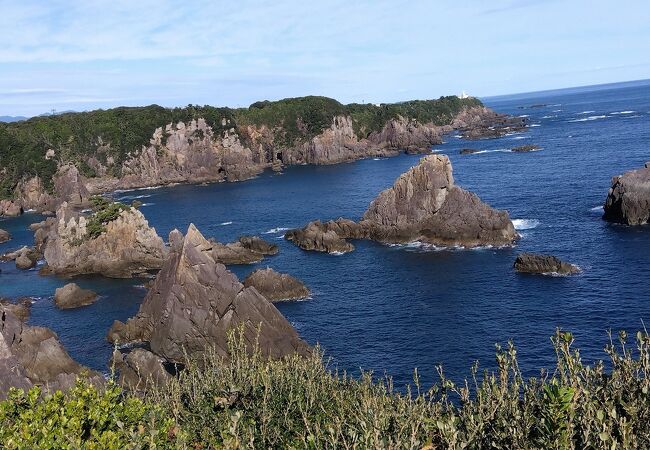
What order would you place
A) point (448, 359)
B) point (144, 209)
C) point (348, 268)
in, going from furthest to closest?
point (144, 209)
point (348, 268)
point (448, 359)

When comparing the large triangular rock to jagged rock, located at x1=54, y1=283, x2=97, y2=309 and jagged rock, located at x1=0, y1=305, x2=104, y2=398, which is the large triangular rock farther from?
jagged rock, located at x1=54, y1=283, x2=97, y2=309

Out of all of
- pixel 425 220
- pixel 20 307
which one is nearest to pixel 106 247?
pixel 20 307

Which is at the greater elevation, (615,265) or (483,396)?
(483,396)

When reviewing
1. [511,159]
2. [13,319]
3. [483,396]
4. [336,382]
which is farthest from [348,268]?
[511,159]

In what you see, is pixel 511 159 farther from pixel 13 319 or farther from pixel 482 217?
pixel 13 319

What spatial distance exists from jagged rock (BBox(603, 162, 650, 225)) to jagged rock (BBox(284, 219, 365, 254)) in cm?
4881

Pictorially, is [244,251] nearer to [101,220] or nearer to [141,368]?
[101,220]

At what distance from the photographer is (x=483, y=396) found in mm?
28359

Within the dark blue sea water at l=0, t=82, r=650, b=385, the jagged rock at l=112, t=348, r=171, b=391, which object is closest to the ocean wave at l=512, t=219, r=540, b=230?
the dark blue sea water at l=0, t=82, r=650, b=385

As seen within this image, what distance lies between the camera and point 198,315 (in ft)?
223

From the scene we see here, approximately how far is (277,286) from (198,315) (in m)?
19.6

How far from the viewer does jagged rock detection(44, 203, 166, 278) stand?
107312 mm

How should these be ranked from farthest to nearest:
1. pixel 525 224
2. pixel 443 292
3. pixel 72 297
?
pixel 525 224 < pixel 72 297 < pixel 443 292

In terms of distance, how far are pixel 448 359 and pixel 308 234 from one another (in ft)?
186
